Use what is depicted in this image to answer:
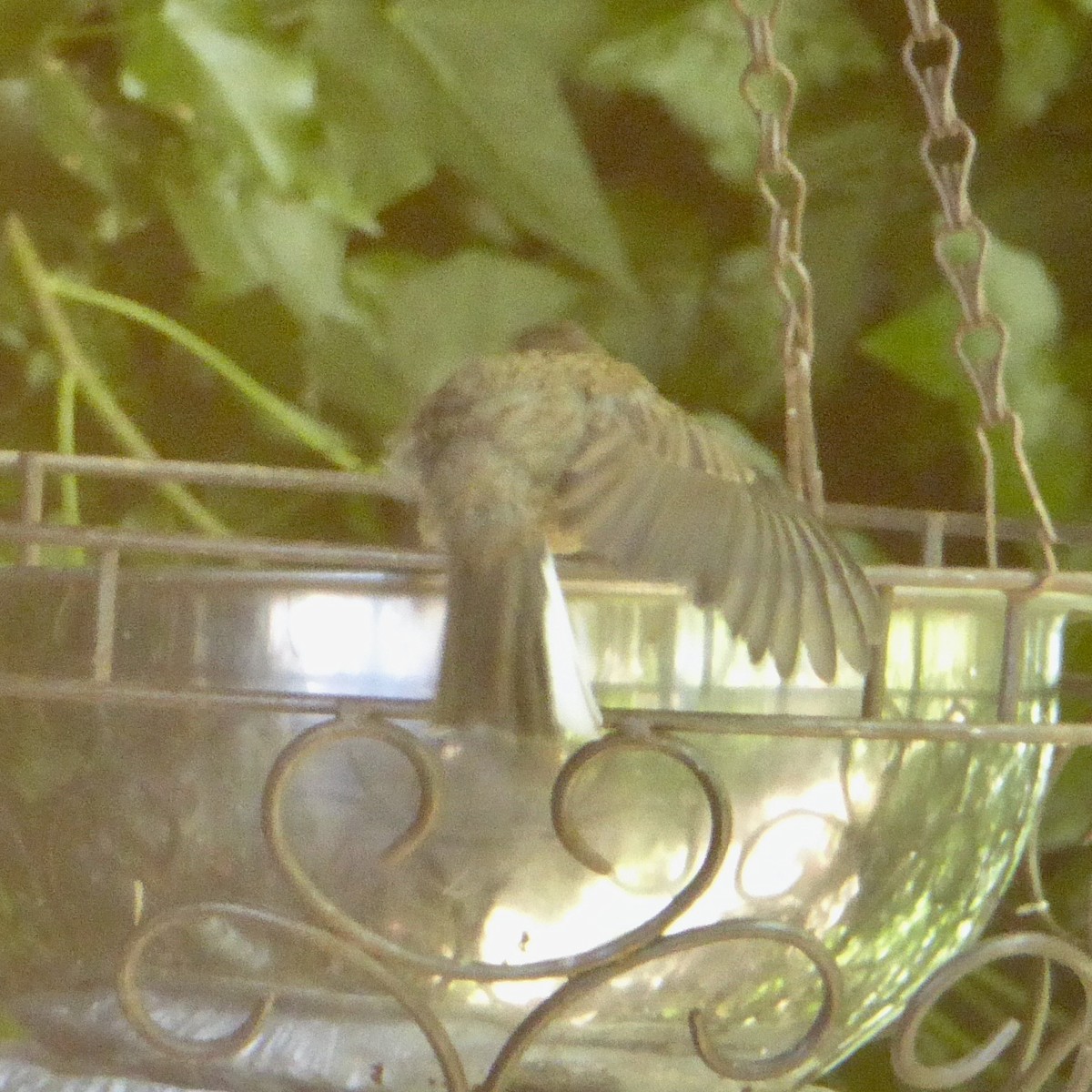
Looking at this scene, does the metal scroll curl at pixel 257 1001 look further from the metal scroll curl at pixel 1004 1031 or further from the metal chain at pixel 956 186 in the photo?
the metal chain at pixel 956 186

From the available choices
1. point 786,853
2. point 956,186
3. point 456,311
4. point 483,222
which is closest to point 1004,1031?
point 786,853

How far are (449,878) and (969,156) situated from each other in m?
0.31

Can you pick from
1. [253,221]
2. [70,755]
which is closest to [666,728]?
[70,755]

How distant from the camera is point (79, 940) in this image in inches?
19.1

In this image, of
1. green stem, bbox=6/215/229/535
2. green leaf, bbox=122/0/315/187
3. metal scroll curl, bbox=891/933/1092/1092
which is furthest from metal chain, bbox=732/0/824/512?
green stem, bbox=6/215/229/535

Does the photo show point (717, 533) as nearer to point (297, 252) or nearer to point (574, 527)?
point (574, 527)

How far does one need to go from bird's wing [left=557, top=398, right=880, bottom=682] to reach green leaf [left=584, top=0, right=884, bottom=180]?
0.41 metres

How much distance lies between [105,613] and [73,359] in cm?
54

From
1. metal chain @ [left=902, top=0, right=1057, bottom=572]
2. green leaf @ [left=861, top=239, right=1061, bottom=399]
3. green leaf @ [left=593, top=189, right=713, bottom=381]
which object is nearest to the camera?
metal chain @ [left=902, top=0, right=1057, bottom=572]

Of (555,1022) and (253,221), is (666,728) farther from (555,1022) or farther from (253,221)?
(253,221)

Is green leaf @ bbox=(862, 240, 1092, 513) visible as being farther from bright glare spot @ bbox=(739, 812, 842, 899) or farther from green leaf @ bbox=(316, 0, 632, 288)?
bright glare spot @ bbox=(739, 812, 842, 899)

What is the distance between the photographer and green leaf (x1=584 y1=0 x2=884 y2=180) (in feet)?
3.18

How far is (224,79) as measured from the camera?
2.77 ft

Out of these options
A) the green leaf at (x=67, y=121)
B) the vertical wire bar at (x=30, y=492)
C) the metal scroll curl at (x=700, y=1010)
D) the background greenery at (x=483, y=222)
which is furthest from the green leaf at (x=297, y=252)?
the metal scroll curl at (x=700, y=1010)
